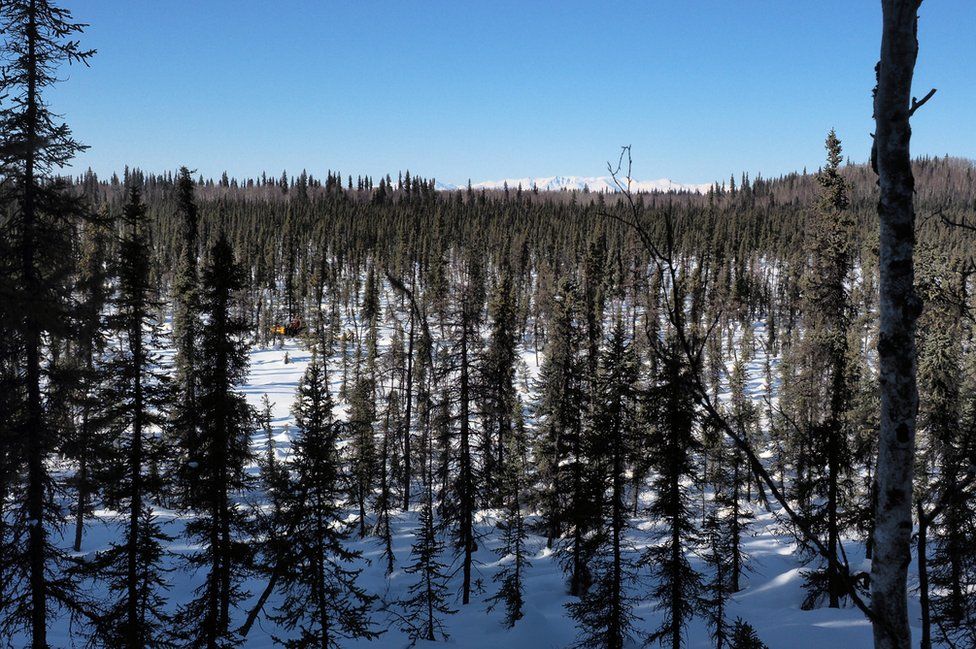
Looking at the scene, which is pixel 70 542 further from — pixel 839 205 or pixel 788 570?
pixel 839 205

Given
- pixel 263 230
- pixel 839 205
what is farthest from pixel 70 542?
pixel 263 230

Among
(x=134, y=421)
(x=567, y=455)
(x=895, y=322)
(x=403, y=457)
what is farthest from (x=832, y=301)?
(x=134, y=421)

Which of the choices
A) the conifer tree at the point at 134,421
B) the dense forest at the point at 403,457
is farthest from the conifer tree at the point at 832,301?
the conifer tree at the point at 134,421

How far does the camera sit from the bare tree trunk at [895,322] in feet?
7.30

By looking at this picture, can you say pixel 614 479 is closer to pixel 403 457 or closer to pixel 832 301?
pixel 832 301

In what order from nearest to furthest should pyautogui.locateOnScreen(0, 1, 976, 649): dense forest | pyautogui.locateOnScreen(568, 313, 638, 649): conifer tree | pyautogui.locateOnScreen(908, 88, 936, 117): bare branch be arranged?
pyautogui.locateOnScreen(908, 88, 936, 117): bare branch < pyautogui.locateOnScreen(0, 1, 976, 649): dense forest < pyautogui.locateOnScreen(568, 313, 638, 649): conifer tree

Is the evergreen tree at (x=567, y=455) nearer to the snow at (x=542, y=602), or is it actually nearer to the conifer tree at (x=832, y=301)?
the snow at (x=542, y=602)

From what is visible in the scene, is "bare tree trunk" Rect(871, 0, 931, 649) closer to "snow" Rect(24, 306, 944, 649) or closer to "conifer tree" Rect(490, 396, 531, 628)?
"snow" Rect(24, 306, 944, 649)

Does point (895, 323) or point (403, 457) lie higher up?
point (895, 323)

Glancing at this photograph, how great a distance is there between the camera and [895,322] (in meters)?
2.26

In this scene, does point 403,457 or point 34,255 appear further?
point 403,457

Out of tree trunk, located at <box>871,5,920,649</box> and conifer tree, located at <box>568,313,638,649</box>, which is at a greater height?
tree trunk, located at <box>871,5,920,649</box>

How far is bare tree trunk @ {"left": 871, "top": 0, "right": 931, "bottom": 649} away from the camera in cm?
223

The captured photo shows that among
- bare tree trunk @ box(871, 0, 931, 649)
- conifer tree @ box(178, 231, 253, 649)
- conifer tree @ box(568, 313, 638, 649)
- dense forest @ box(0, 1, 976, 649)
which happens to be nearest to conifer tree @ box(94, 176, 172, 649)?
dense forest @ box(0, 1, 976, 649)
